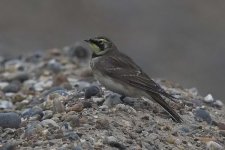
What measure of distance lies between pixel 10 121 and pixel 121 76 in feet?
5.04

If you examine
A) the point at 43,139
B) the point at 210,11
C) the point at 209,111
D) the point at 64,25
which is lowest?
the point at 43,139

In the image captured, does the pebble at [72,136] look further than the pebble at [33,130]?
No

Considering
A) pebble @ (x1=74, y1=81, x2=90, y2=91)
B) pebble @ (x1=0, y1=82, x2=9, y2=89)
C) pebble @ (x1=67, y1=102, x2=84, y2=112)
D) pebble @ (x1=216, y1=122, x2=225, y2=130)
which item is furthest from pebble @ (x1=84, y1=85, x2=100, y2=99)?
pebble @ (x1=0, y1=82, x2=9, y2=89)

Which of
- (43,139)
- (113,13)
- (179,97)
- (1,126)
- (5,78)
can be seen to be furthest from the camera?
(113,13)

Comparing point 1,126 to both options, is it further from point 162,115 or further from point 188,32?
point 188,32

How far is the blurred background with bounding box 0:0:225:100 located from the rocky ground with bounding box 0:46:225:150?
34.7 ft

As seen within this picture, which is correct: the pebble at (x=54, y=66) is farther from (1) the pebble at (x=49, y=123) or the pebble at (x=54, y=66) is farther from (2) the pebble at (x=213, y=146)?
(2) the pebble at (x=213, y=146)

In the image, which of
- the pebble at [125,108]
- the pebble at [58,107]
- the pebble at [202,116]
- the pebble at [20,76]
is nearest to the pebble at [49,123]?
the pebble at [58,107]

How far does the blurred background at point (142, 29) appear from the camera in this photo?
2645cm

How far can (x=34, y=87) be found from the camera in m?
16.2

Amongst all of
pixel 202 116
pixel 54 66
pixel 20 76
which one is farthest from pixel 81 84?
pixel 202 116

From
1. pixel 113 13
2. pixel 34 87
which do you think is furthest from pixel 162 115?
pixel 113 13

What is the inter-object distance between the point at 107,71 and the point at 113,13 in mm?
20432

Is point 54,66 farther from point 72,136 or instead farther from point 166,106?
point 72,136
